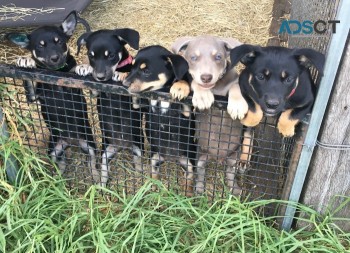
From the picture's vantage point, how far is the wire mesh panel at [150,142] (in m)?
3.13

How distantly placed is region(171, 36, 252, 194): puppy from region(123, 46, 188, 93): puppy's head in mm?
145

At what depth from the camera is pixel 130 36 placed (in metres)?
3.17

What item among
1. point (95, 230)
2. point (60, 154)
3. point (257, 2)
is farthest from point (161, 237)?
point (257, 2)

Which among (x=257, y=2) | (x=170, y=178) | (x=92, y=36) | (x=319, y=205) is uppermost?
(x=92, y=36)

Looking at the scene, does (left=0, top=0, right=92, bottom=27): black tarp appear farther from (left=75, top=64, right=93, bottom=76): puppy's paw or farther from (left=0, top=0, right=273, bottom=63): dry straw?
(left=75, top=64, right=93, bottom=76): puppy's paw

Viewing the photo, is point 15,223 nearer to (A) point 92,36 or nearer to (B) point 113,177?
(B) point 113,177

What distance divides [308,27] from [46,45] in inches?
89.5

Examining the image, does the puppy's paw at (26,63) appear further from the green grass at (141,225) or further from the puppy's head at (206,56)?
the puppy's head at (206,56)

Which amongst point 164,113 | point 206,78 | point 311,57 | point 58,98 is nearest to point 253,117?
point 206,78

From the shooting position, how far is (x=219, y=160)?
342cm

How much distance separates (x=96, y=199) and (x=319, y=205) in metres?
1.55

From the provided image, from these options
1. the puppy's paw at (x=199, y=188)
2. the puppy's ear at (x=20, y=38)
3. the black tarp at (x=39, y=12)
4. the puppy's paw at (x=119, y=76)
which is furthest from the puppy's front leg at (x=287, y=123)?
the black tarp at (x=39, y=12)

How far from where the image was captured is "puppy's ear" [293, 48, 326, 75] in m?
2.41

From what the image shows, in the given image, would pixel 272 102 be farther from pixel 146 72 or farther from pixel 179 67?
pixel 146 72
